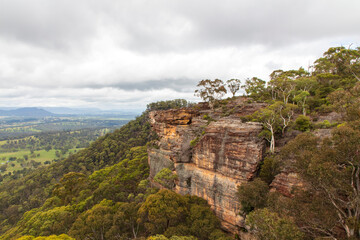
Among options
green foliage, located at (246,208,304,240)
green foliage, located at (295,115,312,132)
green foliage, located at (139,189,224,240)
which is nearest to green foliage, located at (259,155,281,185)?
green foliage, located at (139,189,224,240)

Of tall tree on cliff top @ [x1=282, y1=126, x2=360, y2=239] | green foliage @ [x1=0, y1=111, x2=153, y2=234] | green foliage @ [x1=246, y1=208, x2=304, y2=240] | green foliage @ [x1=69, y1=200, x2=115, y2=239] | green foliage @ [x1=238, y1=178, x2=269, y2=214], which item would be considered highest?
tall tree on cliff top @ [x1=282, y1=126, x2=360, y2=239]

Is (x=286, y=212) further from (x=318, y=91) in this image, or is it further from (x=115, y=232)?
(x=318, y=91)

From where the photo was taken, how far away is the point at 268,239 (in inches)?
415

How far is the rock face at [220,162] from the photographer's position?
19.8m

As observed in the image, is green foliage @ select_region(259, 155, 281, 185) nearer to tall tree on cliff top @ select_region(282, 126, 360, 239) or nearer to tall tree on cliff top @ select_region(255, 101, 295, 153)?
tall tree on cliff top @ select_region(255, 101, 295, 153)

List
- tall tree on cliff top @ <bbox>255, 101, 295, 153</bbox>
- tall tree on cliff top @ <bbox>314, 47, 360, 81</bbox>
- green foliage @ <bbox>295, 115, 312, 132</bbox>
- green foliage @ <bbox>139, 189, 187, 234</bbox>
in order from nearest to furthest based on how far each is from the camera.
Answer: green foliage @ <bbox>139, 189, 187, 234</bbox>
tall tree on cliff top @ <bbox>255, 101, 295, 153</bbox>
green foliage @ <bbox>295, 115, 312, 132</bbox>
tall tree on cliff top @ <bbox>314, 47, 360, 81</bbox>

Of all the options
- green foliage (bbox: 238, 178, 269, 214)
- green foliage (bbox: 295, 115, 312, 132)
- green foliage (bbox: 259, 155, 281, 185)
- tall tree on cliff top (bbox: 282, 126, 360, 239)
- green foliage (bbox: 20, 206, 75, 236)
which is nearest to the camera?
tall tree on cliff top (bbox: 282, 126, 360, 239)

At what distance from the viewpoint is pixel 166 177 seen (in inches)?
1041

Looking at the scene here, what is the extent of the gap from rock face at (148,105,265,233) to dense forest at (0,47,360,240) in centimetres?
157

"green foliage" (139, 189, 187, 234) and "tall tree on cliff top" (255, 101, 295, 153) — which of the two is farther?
"tall tree on cliff top" (255, 101, 295, 153)

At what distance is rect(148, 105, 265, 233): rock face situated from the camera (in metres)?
19.8

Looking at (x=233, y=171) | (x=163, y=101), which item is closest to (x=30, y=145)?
(x=163, y=101)

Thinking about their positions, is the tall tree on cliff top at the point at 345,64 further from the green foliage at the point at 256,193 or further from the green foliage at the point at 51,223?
the green foliage at the point at 51,223

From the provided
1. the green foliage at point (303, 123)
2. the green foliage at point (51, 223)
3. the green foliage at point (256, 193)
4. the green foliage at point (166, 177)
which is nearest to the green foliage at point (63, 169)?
the green foliage at point (51, 223)
